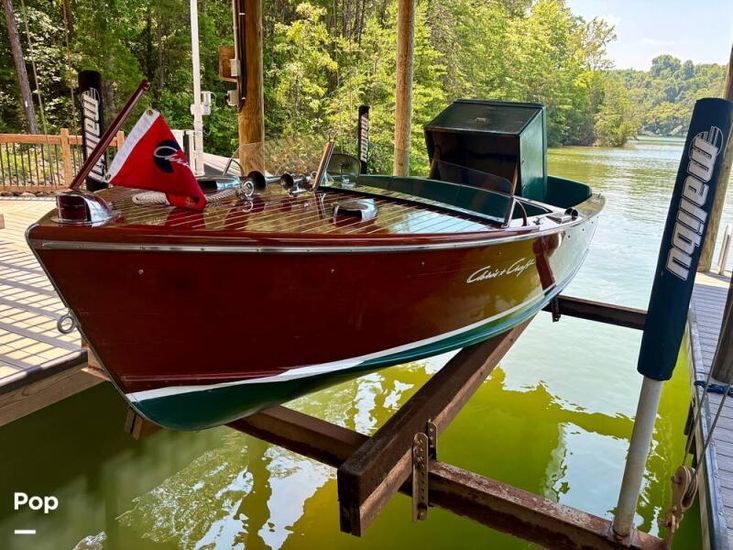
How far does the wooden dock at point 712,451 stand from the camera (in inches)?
86.3

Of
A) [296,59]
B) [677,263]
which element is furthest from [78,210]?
[296,59]

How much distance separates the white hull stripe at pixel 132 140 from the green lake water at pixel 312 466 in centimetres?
188

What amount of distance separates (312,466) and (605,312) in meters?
2.48

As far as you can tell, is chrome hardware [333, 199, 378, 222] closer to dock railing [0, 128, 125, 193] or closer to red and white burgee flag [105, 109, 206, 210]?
red and white burgee flag [105, 109, 206, 210]

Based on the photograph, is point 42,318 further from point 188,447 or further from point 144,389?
point 144,389

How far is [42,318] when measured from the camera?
3643 millimetres

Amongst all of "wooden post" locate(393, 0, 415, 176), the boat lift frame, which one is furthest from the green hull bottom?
"wooden post" locate(393, 0, 415, 176)

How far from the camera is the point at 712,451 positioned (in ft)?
8.84

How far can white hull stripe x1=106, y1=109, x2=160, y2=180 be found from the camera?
6.05 ft

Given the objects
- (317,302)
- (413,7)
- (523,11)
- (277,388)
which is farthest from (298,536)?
(523,11)

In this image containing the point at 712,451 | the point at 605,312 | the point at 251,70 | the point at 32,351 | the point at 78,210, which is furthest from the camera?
the point at 251,70

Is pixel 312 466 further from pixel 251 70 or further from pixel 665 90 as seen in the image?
pixel 665 90

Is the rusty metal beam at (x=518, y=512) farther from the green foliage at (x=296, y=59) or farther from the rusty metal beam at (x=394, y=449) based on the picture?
the green foliage at (x=296, y=59)

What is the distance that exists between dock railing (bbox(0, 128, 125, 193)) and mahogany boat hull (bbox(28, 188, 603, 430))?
6.88m
